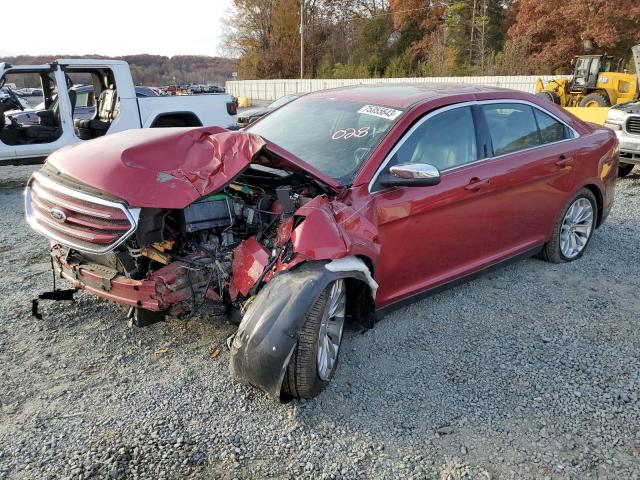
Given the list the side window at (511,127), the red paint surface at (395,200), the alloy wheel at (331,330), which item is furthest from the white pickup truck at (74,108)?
the alloy wheel at (331,330)

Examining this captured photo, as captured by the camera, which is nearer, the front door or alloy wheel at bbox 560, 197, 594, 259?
the front door

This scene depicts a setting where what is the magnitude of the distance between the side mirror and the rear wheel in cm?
73

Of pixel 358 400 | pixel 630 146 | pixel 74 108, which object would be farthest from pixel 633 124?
pixel 74 108

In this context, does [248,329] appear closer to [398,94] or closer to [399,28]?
[398,94]

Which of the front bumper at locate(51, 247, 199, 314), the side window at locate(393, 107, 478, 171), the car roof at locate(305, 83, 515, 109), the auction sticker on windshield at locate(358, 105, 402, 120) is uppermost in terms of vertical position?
the car roof at locate(305, 83, 515, 109)

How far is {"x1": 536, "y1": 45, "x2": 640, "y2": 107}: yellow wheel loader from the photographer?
51.5 ft

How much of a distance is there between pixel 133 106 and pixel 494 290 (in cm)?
716

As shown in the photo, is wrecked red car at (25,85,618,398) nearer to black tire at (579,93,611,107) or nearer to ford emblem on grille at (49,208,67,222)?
ford emblem on grille at (49,208,67,222)

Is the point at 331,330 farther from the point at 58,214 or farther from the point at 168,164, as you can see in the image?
the point at 58,214

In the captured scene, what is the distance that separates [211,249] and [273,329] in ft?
2.56

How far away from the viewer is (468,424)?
Result: 291 cm

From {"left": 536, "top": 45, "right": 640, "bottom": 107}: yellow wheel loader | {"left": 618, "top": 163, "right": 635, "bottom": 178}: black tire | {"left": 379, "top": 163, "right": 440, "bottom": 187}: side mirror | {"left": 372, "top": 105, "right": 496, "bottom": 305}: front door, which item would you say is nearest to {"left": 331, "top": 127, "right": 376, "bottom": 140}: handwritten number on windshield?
{"left": 372, "top": 105, "right": 496, "bottom": 305}: front door

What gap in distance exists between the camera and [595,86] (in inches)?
635

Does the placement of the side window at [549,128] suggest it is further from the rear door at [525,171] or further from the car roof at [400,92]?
the car roof at [400,92]
